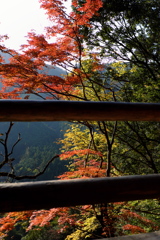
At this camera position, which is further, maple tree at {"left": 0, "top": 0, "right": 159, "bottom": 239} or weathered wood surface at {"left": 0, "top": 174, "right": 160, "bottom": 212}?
maple tree at {"left": 0, "top": 0, "right": 159, "bottom": 239}

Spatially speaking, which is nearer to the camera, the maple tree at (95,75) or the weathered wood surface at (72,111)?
the weathered wood surface at (72,111)

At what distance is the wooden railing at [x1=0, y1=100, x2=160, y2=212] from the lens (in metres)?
1.00

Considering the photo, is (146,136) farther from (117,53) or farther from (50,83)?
(50,83)

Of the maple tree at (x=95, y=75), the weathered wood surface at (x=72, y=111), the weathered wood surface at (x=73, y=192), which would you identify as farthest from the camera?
the maple tree at (x=95, y=75)

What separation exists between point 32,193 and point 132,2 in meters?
6.60

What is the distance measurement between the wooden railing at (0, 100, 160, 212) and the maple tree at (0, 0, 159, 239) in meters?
2.84

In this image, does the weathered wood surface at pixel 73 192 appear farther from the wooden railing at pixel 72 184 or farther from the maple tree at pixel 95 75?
the maple tree at pixel 95 75

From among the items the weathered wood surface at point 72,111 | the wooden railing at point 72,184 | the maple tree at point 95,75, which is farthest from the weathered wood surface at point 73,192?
the maple tree at point 95,75

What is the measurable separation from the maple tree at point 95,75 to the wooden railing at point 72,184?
9.31ft

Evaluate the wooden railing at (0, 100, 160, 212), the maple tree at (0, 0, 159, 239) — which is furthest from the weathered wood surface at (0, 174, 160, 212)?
the maple tree at (0, 0, 159, 239)

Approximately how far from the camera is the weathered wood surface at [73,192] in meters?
0.99

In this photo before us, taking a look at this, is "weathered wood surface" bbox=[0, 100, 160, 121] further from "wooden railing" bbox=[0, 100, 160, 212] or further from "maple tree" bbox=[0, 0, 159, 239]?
"maple tree" bbox=[0, 0, 159, 239]

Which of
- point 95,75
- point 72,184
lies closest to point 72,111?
point 72,184

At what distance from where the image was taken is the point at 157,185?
1.17 metres
